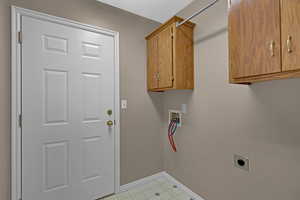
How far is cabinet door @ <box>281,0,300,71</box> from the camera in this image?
78cm

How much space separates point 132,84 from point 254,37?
1485mm

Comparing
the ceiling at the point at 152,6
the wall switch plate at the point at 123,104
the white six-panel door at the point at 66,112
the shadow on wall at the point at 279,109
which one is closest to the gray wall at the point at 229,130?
the shadow on wall at the point at 279,109

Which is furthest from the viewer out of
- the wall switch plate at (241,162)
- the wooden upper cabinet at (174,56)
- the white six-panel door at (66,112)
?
the wooden upper cabinet at (174,56)

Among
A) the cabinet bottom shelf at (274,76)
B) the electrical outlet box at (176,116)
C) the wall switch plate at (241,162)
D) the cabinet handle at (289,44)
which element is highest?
the cabinet handle at (289,44)

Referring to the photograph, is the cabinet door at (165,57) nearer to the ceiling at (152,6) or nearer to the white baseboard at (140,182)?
the ceiling at (152,6)

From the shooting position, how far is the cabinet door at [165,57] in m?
1.72

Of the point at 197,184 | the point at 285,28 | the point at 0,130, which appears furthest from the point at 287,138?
the point at 0,130

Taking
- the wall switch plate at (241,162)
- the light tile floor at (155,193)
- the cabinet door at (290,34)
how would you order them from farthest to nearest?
the light tile floor at (155,193) → the wall switch plate at (241,162) → the cabinet door at (290,34)

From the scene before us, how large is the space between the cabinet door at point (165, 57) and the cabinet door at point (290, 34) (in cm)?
103

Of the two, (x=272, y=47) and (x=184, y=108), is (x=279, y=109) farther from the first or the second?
(x=184, y=108)

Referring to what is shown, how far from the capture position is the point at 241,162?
132 cm

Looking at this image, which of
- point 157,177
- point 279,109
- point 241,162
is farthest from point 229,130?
point 157,177

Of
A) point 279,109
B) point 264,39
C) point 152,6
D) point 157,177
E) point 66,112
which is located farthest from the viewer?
point 157,177

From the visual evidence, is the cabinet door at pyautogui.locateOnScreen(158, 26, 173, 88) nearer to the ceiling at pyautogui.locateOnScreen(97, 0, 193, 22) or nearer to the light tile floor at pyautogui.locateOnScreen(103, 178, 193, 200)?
the ceiling at pyautogui.locateOnScreen(97, 0, 193, 22)
